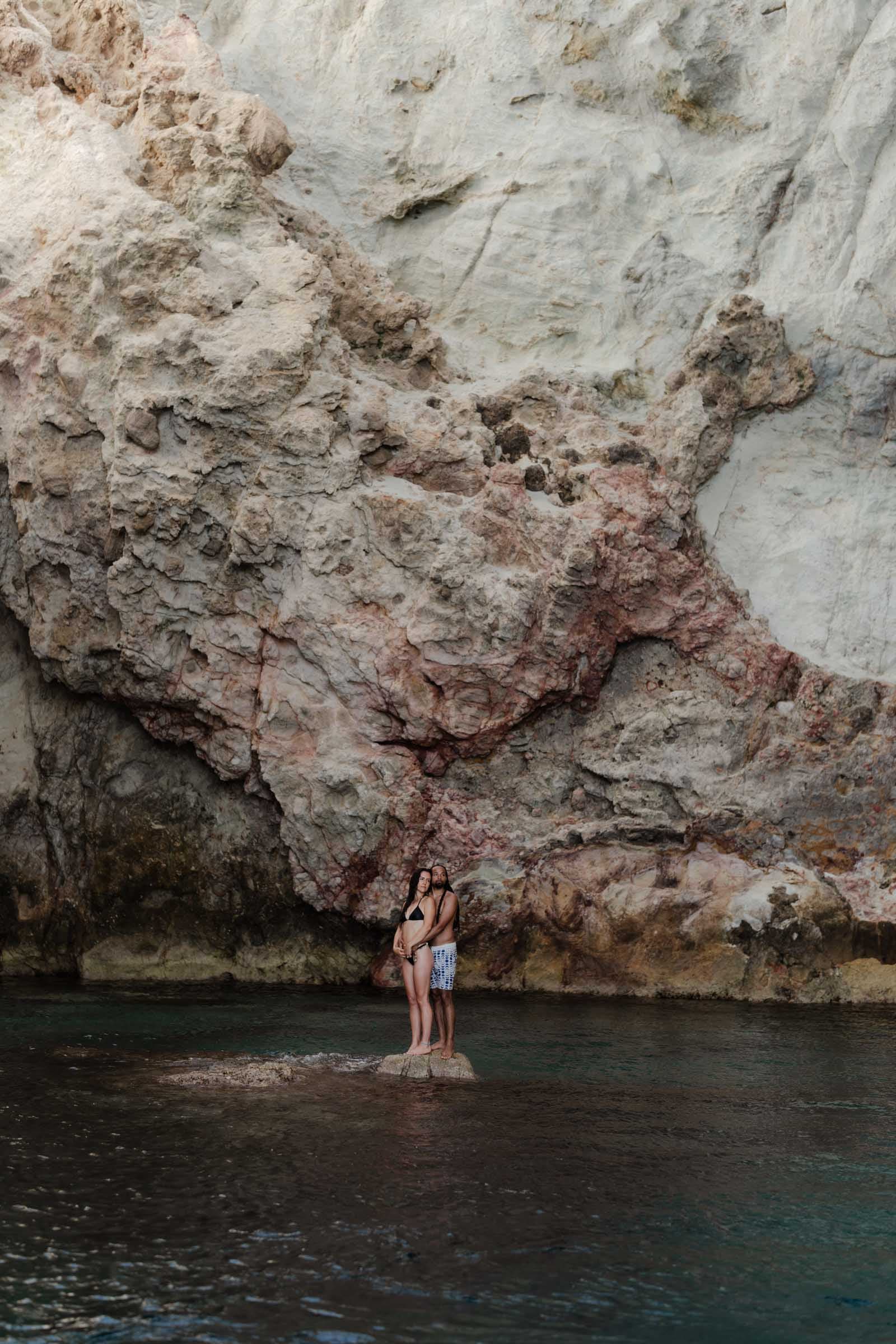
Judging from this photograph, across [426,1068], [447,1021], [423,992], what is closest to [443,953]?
[423,992]

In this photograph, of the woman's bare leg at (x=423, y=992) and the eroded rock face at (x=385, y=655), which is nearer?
the woman's bare leg at (x=423, y=992)

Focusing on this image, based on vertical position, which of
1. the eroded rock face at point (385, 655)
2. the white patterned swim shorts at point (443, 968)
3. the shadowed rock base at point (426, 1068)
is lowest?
the shadowed rock base at point (426, 1068)

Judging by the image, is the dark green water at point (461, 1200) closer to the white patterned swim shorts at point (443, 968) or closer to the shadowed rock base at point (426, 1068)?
the shadowed rock base at point (426, 1068)

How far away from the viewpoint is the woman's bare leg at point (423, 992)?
32.9 feet

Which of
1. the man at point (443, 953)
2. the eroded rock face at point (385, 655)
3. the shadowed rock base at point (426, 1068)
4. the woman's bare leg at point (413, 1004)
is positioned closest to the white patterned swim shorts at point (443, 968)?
the man at point (443, 953)

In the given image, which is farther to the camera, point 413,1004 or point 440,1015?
point 440,1015

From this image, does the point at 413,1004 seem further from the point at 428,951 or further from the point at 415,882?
the point at 415,882

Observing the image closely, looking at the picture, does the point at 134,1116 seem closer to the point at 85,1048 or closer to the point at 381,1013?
the point at 85,1048

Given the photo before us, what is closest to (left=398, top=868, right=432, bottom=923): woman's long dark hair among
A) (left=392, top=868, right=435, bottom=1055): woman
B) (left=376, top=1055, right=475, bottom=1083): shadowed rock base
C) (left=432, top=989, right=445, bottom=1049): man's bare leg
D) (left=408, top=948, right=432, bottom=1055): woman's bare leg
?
(left=392, top=868, right=435, bottom=1055): woman

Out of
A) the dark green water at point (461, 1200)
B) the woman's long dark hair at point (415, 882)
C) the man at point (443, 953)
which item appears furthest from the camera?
the woman's long dark hair at point (415, 882)

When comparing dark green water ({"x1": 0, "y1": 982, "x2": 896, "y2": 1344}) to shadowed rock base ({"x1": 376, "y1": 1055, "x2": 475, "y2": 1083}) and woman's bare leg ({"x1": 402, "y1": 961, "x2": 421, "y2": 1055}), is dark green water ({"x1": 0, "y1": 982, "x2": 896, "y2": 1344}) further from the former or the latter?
woman's bare leg ({"x1": 402, "y1": 961, "x2": 421, "y2": 1055})

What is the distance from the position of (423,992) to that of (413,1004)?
12cm

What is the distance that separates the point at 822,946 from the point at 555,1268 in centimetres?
972

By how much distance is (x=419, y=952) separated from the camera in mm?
10258
